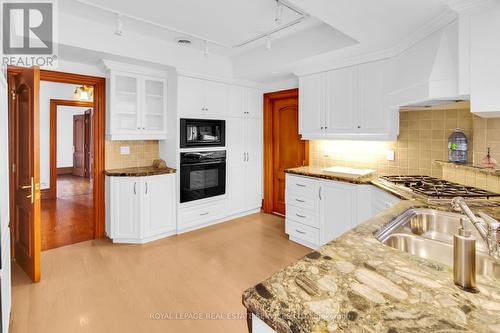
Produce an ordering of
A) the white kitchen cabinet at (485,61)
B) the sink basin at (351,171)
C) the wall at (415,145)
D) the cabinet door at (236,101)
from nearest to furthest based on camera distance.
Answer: the white kitchen cabinet at (485,61) → the wall at (415,145) → the sink basin at (351,171) → the cabinet door at (236,101)

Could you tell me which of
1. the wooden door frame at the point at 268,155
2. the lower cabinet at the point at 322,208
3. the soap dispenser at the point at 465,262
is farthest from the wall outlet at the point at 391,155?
the soap dispenser at the point at 465,262

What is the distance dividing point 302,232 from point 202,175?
1.64m

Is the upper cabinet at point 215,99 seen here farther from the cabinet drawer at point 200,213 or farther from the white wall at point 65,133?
the white wall at point 65,133

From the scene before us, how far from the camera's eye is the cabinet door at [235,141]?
14.4 ft

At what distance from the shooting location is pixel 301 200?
11.4 feet

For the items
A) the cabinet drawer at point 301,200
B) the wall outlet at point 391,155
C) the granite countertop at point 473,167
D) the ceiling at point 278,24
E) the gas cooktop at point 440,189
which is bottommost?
the cabinet drawer at point 301,200

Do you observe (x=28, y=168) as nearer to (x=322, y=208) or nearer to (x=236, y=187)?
(x=236, y=187)

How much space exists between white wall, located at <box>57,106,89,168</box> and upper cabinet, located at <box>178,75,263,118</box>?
20.4 feet

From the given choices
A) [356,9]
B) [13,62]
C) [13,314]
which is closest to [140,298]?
[13,314]

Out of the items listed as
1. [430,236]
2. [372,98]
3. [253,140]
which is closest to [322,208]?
[372,98]

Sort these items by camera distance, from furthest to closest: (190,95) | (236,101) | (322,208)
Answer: (236,101) → (190,95) → (322,208)

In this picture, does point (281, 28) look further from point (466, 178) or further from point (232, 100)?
point (466, 178)

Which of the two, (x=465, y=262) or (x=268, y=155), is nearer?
(x=465, y=262)

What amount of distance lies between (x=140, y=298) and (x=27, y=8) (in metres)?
2.83
